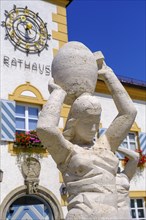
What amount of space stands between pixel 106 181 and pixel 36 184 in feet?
22.7

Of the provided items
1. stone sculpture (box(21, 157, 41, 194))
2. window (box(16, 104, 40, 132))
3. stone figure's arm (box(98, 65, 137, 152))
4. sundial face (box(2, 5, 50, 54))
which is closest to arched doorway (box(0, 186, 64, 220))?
stone sculpture (box(21, 157, 41, 194))

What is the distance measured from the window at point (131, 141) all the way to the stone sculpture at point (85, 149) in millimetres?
9545

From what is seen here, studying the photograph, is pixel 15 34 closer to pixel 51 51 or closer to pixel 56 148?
pixel 51 51

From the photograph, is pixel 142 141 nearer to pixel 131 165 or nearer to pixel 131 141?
pixel 131 141

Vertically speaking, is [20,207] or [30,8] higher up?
[30,8]

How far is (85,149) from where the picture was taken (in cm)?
267

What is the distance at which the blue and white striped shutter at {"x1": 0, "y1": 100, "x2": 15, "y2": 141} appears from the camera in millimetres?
9119

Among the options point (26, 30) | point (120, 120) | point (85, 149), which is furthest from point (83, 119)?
point (26, 30)

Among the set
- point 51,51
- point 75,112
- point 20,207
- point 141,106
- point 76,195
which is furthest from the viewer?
point 141,106

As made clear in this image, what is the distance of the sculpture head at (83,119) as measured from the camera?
268cm

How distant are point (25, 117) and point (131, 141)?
4544 mm

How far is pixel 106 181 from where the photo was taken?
2.51m

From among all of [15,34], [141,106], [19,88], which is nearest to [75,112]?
[19,88]

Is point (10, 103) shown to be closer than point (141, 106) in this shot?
Yes
